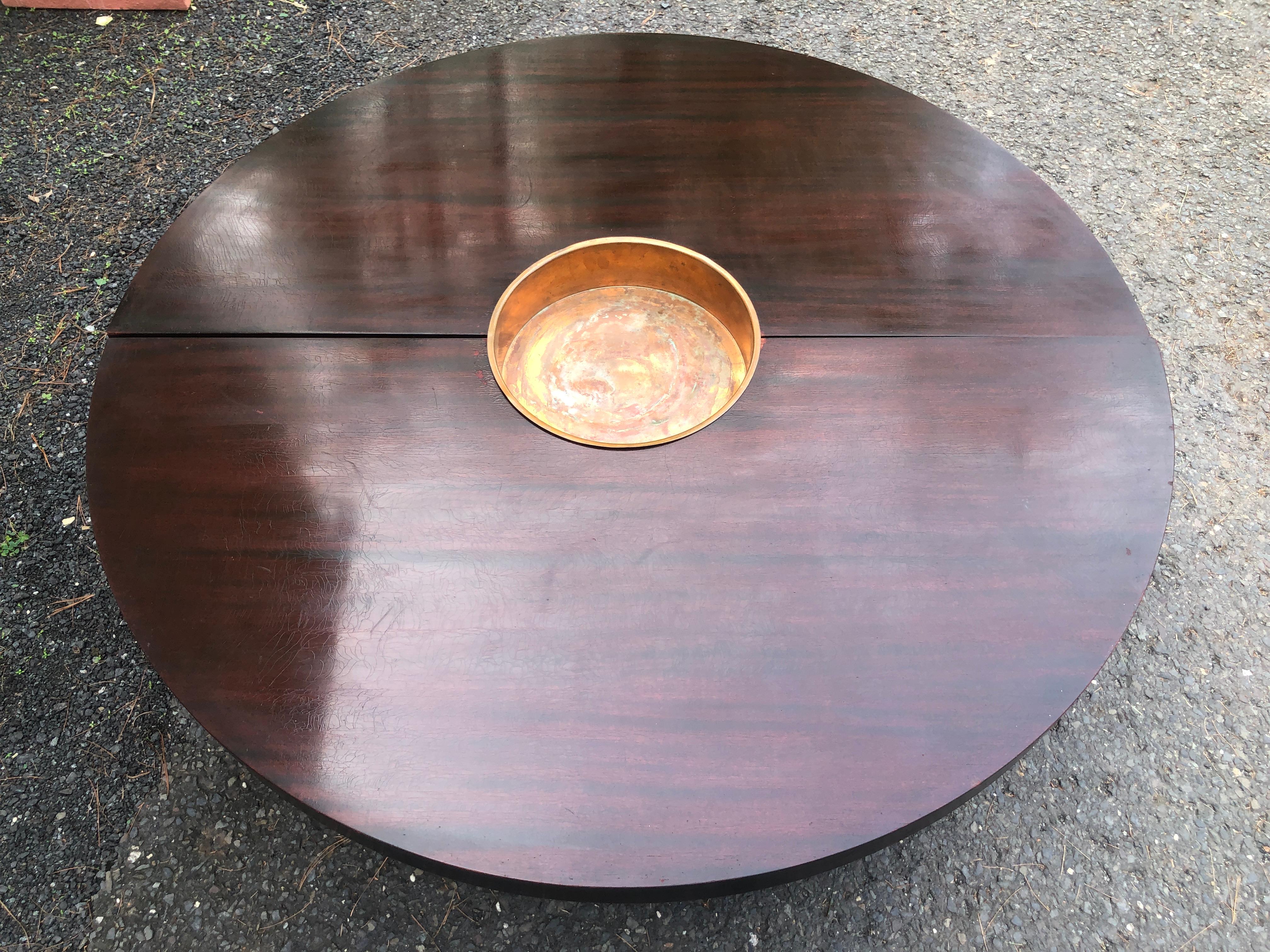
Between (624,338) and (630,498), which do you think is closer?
(630,498)

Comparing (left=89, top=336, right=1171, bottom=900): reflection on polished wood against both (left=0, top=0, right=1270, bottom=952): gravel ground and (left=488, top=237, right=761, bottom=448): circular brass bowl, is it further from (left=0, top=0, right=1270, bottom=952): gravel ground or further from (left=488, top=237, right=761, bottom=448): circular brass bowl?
(left=0, top=0, right=1270, bottom=952): gravel ground

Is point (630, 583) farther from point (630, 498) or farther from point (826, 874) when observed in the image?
point (826, 874)

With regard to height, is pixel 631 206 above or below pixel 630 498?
above

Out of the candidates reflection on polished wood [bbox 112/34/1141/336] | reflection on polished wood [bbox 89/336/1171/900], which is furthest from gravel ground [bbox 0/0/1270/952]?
reflection on polished wood [bbox 112/34/1141/336]

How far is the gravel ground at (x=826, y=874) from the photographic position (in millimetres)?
1650

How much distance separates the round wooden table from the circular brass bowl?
0.06 metres

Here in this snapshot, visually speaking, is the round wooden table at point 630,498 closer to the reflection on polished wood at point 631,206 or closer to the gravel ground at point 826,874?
the reflection on polished wood at point 631,206

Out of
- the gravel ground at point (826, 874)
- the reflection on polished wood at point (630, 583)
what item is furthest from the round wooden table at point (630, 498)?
the gravel ground at point (826, 874)

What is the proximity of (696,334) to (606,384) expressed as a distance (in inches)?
8.5

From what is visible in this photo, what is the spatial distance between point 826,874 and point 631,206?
1425 millimetres

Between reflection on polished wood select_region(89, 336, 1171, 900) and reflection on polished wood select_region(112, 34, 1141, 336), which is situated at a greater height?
reflection on polished wood select_region(112, 34, 1141, 336)

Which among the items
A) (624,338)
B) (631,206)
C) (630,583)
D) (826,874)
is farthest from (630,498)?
(826,874)

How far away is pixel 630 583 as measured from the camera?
4.12 feet

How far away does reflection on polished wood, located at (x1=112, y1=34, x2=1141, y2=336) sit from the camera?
5.08 ft
